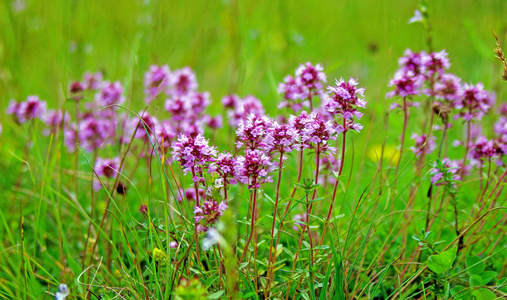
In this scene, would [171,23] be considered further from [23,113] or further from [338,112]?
[338,112]

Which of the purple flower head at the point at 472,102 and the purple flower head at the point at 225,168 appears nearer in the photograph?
the purple flower head at the point at 225,168

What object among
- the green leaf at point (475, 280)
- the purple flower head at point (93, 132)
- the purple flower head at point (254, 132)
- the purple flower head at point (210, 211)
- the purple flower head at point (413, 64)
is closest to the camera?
the purple flower head at point (210, 211)

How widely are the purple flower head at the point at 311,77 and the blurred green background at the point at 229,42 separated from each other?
3.44 ft

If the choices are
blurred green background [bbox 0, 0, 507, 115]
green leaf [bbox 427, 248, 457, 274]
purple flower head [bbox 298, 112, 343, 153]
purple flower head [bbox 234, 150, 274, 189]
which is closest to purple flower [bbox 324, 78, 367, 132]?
purple flower head [bbox 298, 112, 343, 153]

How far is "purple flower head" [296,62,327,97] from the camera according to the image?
2113mm

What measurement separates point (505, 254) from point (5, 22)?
4.74 m

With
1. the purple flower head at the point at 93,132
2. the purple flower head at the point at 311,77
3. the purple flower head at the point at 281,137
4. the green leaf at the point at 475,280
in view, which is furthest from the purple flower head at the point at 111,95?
the green leaf at the point at 475,280

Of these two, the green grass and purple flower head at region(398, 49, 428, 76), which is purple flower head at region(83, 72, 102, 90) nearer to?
the green grass

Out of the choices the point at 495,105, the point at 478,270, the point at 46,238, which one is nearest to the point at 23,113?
the point at 46,238

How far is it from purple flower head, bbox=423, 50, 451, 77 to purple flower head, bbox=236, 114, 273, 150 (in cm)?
106

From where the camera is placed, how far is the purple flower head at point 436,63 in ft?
7.14

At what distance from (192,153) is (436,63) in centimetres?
138

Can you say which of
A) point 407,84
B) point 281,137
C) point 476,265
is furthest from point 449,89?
point 281,137

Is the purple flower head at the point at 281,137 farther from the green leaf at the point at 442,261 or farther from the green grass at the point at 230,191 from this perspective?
the green leaf at the point at 442,261
